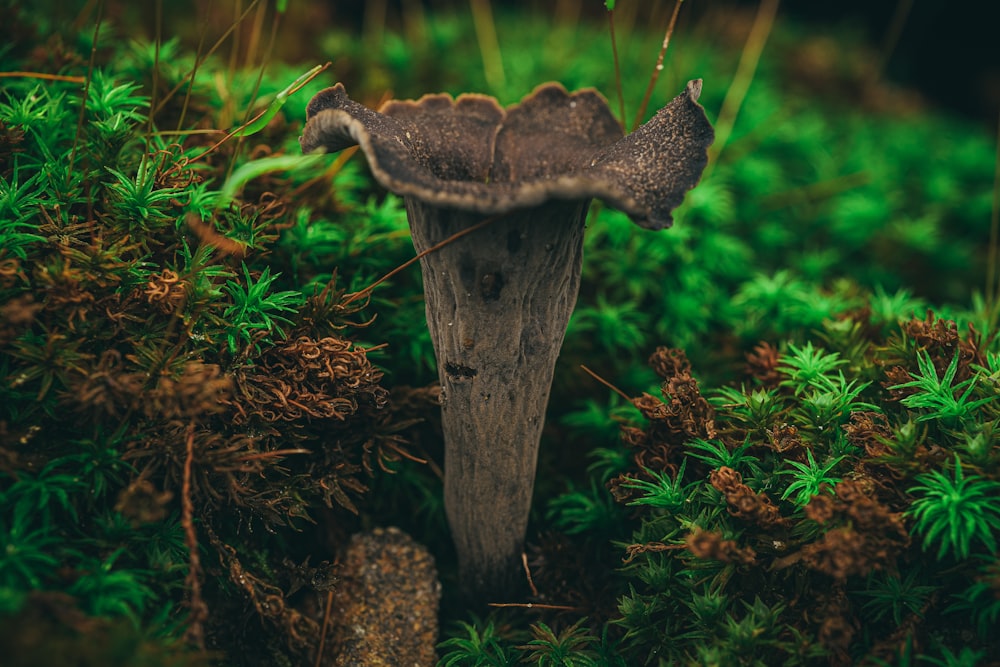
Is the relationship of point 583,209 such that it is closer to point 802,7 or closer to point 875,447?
point 875,447

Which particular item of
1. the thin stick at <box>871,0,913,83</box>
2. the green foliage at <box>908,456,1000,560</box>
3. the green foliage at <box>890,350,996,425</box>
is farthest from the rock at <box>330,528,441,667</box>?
the thin stick at <box>871,0,913,83</box>

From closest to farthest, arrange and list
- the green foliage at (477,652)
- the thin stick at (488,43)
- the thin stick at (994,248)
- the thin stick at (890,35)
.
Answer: the green foliage at (477,652), the thin stick at (994,248), the thin stick at (488,43), the thin stick at (890,35)

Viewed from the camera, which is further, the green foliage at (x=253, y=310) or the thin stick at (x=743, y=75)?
the thin stick at (x=743, y=75)

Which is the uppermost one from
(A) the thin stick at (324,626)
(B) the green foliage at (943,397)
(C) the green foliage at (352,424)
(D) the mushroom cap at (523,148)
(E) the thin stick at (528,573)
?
(D) the mushroom cap at (523,148)

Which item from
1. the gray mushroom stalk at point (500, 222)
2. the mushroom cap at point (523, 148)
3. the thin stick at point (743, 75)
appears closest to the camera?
the mushroom cap at point (523, 148)

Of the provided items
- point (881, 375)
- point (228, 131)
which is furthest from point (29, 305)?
point (881, 375)

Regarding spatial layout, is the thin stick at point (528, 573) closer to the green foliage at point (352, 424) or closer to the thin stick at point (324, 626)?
the green foliage at point (352, 424)

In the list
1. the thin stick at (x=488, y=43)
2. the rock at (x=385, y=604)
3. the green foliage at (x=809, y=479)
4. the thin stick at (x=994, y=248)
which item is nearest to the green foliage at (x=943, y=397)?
the green foliage at (x=809, y=479)

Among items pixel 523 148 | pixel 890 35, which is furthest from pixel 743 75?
pixel 523 148

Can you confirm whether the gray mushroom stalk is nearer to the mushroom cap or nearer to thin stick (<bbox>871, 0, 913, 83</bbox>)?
the mushroom cap
